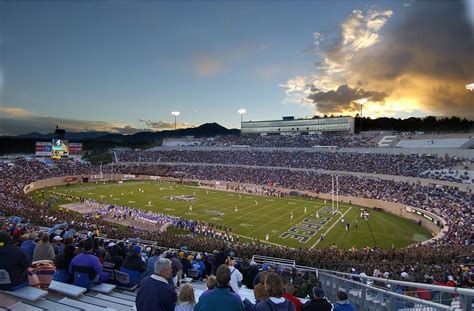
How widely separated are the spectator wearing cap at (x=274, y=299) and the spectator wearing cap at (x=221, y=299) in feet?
1.21

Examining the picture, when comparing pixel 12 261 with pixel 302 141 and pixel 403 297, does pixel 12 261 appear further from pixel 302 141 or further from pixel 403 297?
pixel 302 141

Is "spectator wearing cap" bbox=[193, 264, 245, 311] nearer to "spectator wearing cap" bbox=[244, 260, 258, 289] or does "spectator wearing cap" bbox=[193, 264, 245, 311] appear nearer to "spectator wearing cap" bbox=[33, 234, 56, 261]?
"spectator wearing cap" bbox=[33, 234, 56, 261]

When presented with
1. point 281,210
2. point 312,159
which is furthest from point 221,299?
point 312,159

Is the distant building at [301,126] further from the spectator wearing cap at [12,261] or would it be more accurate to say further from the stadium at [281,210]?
the spectator wearing cap at [12,261]

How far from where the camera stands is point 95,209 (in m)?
40.6

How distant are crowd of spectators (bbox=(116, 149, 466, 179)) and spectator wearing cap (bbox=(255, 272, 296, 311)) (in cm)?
4930

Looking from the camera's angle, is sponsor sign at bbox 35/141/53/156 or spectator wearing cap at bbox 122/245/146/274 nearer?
spectator wearing cap at bbox 122/245/146/274

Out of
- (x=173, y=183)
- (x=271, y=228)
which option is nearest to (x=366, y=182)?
(x=271, y=228)

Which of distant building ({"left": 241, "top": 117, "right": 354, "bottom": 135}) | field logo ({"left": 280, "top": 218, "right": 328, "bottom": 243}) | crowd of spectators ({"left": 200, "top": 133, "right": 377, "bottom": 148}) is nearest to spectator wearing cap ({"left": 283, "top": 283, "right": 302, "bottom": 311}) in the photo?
field logo ({"left": 280, "top": 218, "right": 328, "bottom": 243})

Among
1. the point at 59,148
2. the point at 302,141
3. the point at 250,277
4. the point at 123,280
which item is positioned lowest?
the point at 250,277

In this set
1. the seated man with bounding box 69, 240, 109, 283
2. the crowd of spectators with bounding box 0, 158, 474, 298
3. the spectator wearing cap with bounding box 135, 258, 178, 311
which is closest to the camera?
the spectator wearing cap with bounding box 135, 258, 178, 311

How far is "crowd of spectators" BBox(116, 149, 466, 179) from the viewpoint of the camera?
170 feet

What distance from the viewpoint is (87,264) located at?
20.6 ft

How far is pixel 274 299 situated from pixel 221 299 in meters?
0.71
